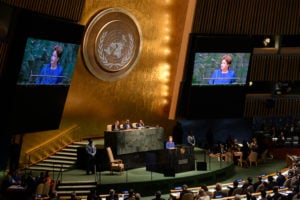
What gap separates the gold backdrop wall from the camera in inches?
906

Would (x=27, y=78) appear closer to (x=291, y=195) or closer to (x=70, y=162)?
(x=70, y=162)

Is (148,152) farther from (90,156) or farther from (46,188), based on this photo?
(46,188)

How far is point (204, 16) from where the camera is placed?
21672mm

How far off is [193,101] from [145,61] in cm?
445

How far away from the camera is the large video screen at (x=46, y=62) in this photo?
16.5m

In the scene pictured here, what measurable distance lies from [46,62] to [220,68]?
7.87m

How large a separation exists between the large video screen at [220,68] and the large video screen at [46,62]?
18.0 ft

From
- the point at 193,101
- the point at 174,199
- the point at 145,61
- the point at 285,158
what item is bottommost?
the point at 174,199

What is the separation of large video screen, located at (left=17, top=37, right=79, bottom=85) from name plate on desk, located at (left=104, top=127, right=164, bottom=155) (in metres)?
3.05

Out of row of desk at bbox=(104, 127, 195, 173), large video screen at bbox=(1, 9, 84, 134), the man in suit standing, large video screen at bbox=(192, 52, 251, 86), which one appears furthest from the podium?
large video screen at bbox=(1, 9, 84, 134)

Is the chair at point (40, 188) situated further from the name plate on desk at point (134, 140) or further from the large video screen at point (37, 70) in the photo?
the name plate on desk at point (134, 140)

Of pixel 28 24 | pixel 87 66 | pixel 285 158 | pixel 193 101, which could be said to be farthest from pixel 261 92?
pixel 28 24

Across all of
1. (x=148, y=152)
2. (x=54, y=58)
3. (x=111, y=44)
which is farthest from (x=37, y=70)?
(x=111, y=44)

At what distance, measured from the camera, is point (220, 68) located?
21953 millimetres
